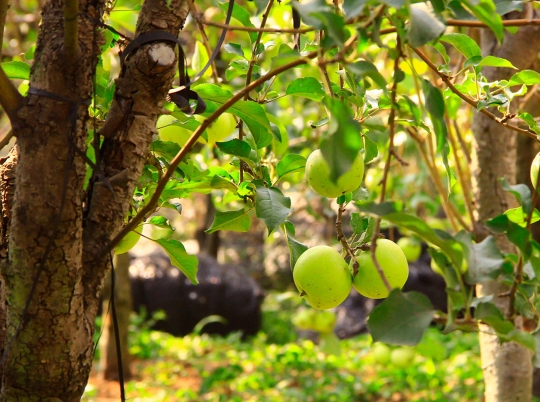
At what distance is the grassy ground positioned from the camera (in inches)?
117

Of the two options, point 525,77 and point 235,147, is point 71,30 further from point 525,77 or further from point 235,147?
point 525,77

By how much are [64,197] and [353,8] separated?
341 millimetres

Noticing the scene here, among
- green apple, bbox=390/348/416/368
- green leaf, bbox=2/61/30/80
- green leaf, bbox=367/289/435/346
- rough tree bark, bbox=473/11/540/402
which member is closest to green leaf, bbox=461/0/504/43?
green leaf, bbox=367/289/435/346

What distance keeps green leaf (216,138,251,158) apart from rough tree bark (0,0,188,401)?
12 cm

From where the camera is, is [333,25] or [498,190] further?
[498,190]

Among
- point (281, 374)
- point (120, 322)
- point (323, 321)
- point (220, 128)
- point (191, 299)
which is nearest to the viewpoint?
point (220, 128)

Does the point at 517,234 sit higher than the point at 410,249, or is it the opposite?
the point at 410,249

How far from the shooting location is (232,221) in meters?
0.86

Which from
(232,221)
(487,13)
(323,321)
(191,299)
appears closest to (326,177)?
(232,221)

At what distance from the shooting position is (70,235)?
0.64 meters

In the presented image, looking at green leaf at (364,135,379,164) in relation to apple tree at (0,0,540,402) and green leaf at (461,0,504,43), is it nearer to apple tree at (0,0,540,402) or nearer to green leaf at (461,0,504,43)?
apple tree at (0,0,540,402)

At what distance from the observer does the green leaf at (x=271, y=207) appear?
0.70m

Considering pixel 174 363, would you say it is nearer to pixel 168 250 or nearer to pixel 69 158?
pixel 168 250

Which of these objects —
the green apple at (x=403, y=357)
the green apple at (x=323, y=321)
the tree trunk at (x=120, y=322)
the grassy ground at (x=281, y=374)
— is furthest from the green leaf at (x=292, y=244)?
the tree trunk at (x=120, y=322)
